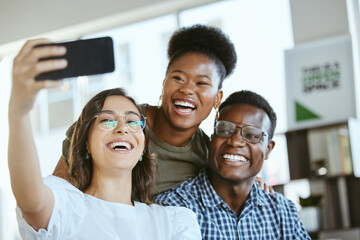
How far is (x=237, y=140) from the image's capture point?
2.12 m

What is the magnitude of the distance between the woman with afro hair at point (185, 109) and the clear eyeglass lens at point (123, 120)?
0.43 meters

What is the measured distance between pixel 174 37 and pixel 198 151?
23.5 inches

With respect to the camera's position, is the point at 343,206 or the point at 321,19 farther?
the point at 321,19

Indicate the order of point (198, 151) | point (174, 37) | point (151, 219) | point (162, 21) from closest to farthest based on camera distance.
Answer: point (151, 219), point (198, 151), point (174, 37), point (162, 21)

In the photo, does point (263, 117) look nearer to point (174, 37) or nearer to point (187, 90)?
point (187, 90)

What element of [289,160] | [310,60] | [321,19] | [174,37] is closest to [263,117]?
[174,37]

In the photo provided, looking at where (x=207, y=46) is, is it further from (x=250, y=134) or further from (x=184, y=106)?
(x=250, y=134)

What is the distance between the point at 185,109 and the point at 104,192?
26.2 inches

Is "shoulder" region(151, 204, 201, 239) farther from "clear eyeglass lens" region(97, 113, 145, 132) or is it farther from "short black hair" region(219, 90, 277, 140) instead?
"short black hair" region(219, 90, 277, 140)

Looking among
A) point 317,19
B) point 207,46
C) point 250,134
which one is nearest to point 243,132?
point 250,134

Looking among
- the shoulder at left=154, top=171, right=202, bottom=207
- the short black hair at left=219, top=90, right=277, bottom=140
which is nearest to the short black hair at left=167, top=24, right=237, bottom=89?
the short black hair at left=219, top=90, right=277, bottom=140

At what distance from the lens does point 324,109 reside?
418cm

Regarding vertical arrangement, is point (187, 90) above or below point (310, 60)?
below

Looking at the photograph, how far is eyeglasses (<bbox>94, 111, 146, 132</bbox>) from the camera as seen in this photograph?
165cm
